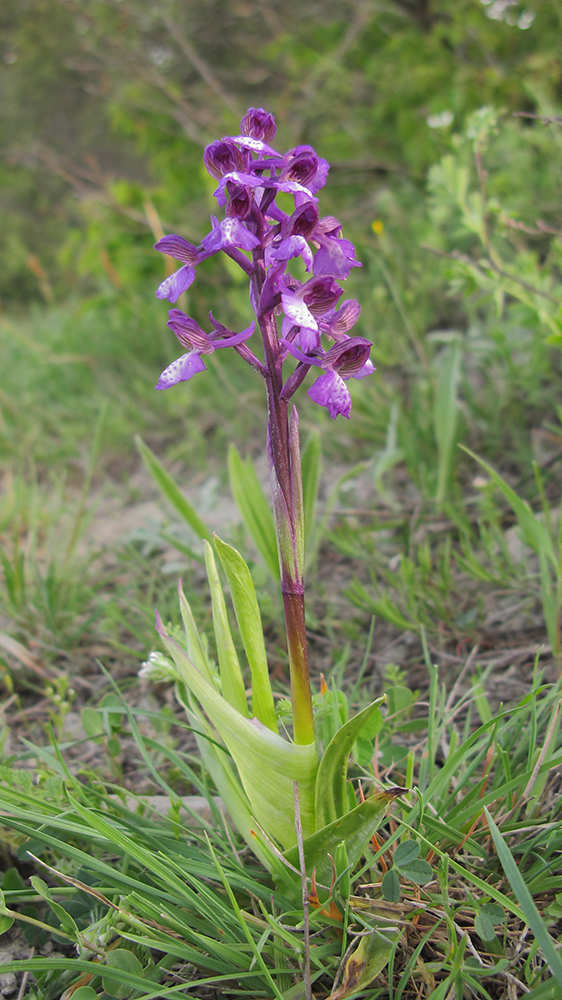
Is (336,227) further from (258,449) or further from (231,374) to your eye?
(231,374)

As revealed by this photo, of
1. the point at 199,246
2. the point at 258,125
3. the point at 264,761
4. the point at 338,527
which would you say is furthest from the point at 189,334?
the point at 338,527

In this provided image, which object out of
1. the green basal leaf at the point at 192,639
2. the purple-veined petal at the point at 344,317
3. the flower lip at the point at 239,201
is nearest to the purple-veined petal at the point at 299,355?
the purple-veined petal at the point at 344,317

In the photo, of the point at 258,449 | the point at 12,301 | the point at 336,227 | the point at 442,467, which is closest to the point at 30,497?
the point at 258,449

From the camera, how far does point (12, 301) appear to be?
10.5 metres

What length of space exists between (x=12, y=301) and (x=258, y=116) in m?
10.7

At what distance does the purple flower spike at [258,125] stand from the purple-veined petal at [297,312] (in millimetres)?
308

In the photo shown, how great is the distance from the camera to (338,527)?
7.23 feet

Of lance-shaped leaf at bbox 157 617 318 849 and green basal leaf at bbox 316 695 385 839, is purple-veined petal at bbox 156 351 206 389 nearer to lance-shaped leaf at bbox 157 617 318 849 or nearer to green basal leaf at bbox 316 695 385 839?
lance-shaped leaf at bbox 157 617 318 849

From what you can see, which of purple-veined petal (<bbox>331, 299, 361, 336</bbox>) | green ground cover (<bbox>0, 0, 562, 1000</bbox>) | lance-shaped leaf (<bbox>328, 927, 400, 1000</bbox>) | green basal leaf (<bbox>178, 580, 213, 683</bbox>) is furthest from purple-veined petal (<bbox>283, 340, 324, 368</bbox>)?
lance-shaped leaf (<bbox>328, 927, 400, 1000</bbox>)

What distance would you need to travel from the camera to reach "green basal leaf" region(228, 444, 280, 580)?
6.16 feet

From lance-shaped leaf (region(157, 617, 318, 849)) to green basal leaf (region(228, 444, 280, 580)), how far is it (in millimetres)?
829

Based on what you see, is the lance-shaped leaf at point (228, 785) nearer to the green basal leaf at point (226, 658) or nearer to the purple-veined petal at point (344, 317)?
the green basal leaf at point (226, 658)

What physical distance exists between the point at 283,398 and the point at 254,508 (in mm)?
902

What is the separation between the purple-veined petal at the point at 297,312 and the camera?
0.92m
